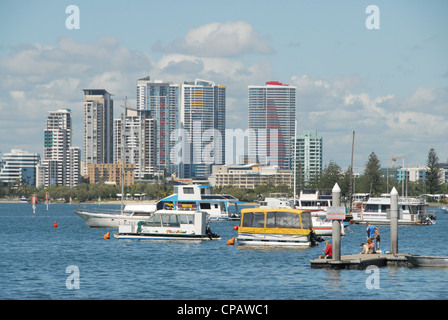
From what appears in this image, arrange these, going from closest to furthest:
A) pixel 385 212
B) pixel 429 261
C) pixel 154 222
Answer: pixel 429 261 < pixel 154 222 < pixel 385 212

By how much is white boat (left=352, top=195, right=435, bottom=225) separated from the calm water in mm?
35106

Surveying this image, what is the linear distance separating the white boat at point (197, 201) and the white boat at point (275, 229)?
39.6 meters

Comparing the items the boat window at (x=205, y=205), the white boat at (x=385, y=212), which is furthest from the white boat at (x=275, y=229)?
the boat window at (x=205, y=205)

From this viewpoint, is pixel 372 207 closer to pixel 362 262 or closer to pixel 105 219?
pixel 105 219

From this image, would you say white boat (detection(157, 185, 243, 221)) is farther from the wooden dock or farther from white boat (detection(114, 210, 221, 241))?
the wooden dock

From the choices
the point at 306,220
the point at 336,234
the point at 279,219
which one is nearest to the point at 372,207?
the point at 306,220

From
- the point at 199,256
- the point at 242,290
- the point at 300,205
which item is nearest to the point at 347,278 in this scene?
the point at 242,290

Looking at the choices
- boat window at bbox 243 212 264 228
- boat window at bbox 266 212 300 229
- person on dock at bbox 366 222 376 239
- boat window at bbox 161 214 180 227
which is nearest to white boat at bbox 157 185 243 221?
boat window at bbox 161 214 180 227

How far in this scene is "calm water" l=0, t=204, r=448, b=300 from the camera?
35.7m

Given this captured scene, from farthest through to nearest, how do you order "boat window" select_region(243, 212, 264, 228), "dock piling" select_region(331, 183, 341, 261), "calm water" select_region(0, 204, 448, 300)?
"boat window" select_region(243, 212, 264, 228)
"dock piling" select_region(331, 183, 341, 261)
"calm water" select_region(0, 204, 448, 300)

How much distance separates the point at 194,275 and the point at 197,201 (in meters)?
60.8

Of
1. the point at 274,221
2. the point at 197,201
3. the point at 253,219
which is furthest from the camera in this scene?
the point at 197,201

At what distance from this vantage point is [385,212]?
97750mm

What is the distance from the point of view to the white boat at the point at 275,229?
55469mm
